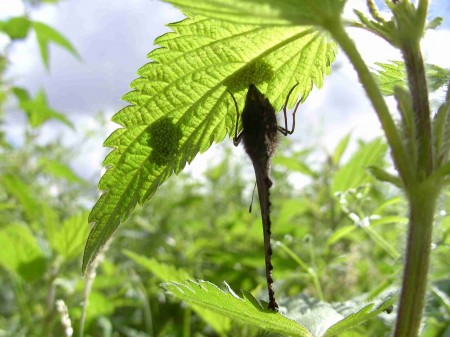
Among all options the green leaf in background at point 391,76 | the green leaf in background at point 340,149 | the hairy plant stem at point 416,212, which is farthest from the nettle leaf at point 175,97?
the green leaf in background at point 340,149

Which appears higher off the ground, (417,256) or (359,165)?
(359,165)

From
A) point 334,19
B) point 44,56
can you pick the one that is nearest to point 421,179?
point 334,19

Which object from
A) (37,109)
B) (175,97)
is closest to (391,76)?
(175,97)

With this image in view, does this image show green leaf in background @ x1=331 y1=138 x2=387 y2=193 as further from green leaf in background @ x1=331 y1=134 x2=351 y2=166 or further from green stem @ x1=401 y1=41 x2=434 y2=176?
green stem @ x1=401 y1=41 x2=434 y2=176

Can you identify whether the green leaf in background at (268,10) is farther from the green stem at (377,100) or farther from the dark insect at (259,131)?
the dark insect at (259,131)

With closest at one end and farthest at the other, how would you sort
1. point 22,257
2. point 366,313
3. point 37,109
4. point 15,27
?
point 366,313 < point 22,257 < point 37,109 < point 15,27

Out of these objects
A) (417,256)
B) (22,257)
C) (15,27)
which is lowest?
(22,257)

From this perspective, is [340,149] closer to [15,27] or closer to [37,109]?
[37,109]
